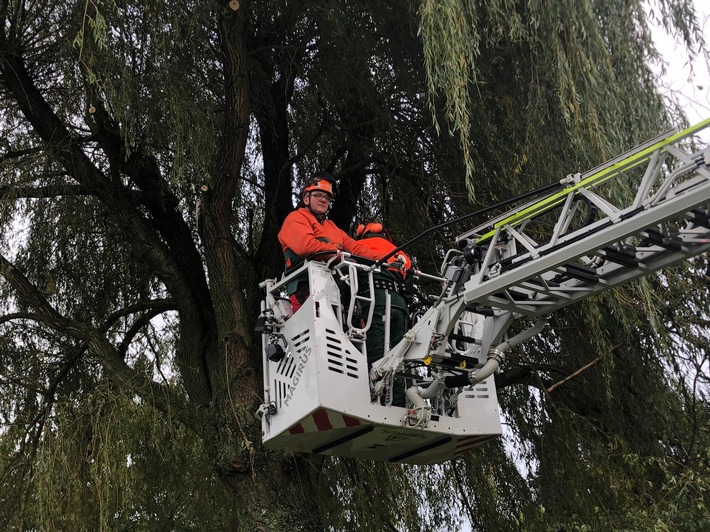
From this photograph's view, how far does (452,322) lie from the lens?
4719 mm

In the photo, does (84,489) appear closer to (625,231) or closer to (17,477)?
(17,477)

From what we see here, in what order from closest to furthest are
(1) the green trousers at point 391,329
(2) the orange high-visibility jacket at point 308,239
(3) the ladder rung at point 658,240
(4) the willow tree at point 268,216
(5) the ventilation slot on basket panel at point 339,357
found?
(3) the ladder rung at point 658,240 < (5) the ventilation slot on basket panel at point 339,357 < (1) the green trousers at point 391,329 < (2) the orange high-visibility jacket at point 308,239 < (4) the willow tree at point 268,216

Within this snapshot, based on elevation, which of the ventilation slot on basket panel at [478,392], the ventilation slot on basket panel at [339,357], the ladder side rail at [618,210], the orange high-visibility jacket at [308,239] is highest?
the orange high-visibility jacket at [308,239]

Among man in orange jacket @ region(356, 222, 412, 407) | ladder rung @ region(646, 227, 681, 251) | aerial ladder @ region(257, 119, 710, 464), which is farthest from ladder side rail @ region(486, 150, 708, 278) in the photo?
man in orange jacket @ region(356, 222, 412, 407)

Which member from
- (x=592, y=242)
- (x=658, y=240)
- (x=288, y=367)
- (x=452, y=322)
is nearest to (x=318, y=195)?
(x=288, y=367)

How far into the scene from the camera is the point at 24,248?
7.94 metres

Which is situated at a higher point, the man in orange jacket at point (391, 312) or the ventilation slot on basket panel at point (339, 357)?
the man in orange jacket at point (391, 312)

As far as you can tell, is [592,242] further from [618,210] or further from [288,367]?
[288,367]

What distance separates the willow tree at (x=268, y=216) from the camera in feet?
19.4

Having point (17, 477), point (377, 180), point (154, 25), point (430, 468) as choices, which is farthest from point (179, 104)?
point (430, 468)

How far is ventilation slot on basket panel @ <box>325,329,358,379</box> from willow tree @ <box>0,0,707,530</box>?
4.91ft

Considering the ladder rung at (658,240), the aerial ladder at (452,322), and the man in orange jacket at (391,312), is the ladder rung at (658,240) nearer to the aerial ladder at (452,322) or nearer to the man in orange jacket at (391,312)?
the aerial ladder at (452,322)

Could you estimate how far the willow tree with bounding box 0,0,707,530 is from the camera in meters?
5.92

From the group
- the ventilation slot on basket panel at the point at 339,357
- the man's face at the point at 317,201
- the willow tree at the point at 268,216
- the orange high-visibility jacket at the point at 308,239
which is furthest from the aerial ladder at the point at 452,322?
the willow tree at the point at 268,216
